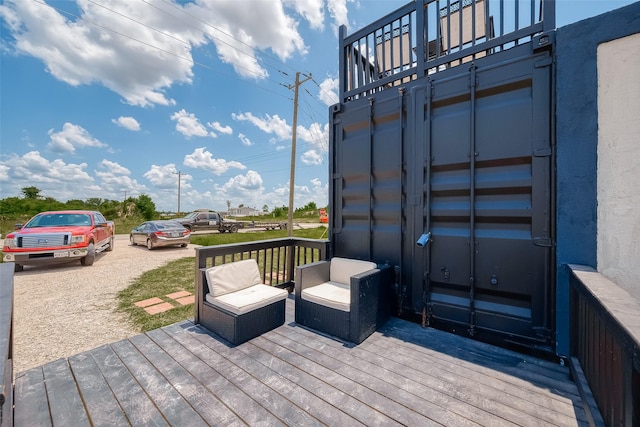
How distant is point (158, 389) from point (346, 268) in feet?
6.57

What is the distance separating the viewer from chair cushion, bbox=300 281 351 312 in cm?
→ 246

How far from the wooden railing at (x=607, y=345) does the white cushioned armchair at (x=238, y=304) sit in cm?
237

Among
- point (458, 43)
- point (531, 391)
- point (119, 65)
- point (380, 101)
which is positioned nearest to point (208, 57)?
point (119, 65)

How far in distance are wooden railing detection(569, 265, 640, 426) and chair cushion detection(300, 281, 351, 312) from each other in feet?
5.37

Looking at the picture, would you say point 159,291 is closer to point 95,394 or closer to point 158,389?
point 95,394

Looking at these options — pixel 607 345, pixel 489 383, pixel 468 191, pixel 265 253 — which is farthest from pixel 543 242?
pixel 265 253

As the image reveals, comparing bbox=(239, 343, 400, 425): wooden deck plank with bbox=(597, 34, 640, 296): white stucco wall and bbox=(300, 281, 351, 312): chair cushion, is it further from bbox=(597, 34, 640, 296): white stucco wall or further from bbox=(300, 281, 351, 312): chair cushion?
bbox=(597, 34, 640, 296): white stucco wall

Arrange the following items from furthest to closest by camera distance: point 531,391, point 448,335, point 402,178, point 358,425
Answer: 1. point 402,178
2. point 448,335
3. point 531,391
4. point 358,425

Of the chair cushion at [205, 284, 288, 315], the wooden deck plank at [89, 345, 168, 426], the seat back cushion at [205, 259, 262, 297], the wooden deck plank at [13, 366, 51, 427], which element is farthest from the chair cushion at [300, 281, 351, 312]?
the wooden deck plank at [13, 366, 51, 427]

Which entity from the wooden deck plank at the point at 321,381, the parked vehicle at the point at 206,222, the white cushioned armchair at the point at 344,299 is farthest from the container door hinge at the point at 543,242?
the parked vehicle at the point at 206,222

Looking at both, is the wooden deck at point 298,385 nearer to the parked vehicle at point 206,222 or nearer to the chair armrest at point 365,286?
the chair armrest at point 365,286

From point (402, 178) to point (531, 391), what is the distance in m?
2.02

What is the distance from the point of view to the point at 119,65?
7.15 meters

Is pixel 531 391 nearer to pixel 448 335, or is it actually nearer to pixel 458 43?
pixel 448 335
